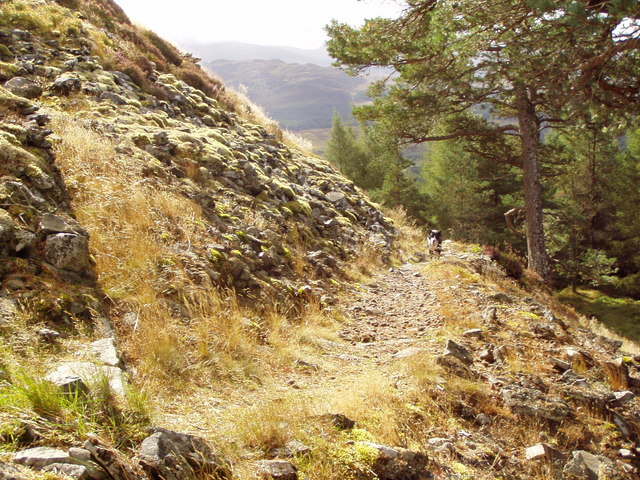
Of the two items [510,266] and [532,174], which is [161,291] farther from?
[532,174]

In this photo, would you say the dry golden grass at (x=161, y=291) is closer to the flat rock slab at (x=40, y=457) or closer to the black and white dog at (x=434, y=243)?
the flat rock slab at (x=40, y=457)

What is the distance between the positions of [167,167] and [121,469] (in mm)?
6482

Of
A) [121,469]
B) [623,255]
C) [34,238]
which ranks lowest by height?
[623,255]

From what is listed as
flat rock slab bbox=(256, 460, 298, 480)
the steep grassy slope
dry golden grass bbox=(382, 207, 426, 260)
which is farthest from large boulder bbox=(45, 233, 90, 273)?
dry golden grass bbox=(382, 207, 426, 260)

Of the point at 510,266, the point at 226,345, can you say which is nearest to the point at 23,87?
the point at 226,345

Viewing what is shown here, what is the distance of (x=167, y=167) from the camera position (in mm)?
7500

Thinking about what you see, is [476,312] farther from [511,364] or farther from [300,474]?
[300,474]

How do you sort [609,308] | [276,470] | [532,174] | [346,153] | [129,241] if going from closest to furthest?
1. [276,470]
2. [129,241]
3. [532,174]
4. [609,308]
5. [346,153]

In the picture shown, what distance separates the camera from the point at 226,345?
3963 millimetres

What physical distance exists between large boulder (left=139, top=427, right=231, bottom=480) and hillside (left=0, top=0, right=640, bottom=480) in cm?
1

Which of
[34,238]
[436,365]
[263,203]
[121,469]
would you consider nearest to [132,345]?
[34,238]

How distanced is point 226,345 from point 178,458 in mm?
1919

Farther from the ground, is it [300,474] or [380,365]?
[300,474]

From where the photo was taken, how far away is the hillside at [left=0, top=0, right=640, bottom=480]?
7.42 ft
